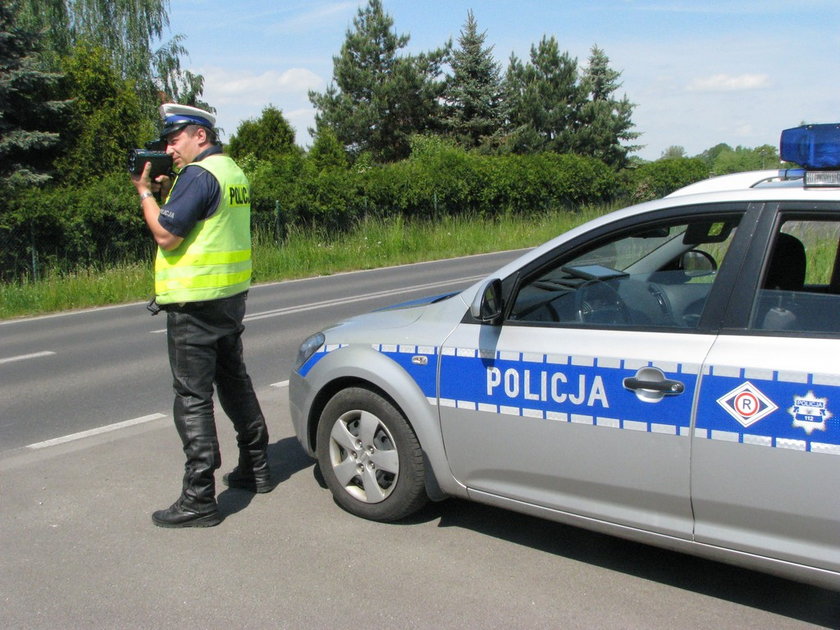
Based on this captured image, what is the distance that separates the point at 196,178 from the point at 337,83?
166 ft

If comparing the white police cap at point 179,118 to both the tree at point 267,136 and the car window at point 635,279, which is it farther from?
the tree at point 267,136

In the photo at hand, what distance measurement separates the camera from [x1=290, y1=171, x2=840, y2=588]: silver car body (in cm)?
306

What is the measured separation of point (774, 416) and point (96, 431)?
4901 mm

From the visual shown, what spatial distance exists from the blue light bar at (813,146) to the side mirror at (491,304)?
1264 millimetres

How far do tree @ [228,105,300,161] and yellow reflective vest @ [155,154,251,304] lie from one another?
3419cm

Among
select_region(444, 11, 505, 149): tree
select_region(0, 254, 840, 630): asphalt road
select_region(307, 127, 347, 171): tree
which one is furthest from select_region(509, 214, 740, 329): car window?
select_region(444, 11, 505, 149): tree

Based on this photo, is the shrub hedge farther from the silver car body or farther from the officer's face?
the silver car body

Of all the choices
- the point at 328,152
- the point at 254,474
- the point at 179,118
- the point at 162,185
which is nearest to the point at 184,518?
the point at 254,474

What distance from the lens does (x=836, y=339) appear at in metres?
3.06

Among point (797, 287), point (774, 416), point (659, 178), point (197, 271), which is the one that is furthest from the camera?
point (659, 178)

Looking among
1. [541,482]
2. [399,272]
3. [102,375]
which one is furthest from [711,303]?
[399,272]

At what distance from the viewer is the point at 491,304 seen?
12.5ft

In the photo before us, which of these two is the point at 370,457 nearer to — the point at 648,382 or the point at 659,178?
the point at 648,382

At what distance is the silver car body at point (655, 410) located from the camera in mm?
3064
